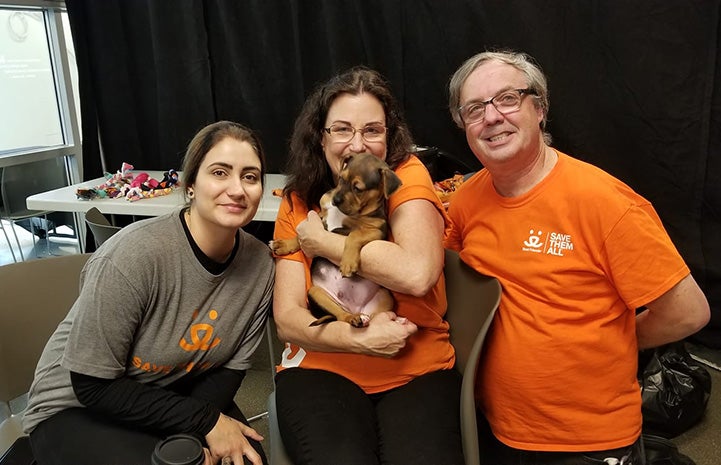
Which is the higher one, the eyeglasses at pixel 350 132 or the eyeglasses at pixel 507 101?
the eyeglasses at pixel 507 101

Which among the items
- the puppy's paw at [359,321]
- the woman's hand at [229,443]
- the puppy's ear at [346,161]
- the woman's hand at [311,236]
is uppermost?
the puppy's ear at [346,161]

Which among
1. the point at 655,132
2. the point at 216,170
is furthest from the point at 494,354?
the point at 655,132

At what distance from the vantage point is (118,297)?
4.47 feet

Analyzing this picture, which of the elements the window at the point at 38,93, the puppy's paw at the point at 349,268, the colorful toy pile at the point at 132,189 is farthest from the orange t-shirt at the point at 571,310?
the window at the point at 38,93

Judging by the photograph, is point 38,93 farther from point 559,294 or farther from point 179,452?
point 559,294

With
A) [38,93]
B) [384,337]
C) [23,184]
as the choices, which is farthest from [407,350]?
[38,93]

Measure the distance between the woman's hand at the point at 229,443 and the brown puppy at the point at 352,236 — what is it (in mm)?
367

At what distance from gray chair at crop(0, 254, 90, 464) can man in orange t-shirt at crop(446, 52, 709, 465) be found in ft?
4.55

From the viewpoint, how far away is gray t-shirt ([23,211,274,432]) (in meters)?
1.36

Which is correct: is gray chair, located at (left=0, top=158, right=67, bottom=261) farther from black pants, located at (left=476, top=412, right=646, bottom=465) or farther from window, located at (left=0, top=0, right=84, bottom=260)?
black pants, located at (left=476, top=412, right=646, bottom=465)

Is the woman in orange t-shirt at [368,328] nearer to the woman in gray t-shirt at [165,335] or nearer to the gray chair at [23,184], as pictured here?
the woman in gray t-shirt at [165,335]

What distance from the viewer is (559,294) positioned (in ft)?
4.80

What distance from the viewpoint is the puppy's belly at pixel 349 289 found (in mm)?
1681

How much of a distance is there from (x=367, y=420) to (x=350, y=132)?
34.2 inches
